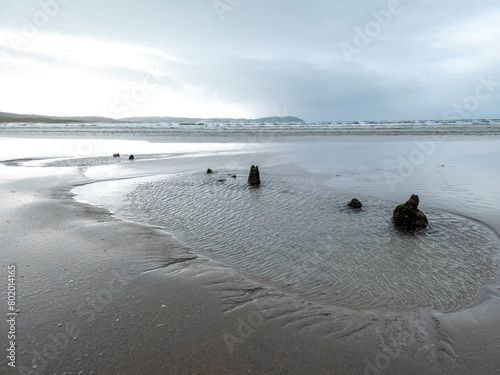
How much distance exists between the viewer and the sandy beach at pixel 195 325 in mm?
3193

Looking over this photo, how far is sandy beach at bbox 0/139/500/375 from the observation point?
3.19m

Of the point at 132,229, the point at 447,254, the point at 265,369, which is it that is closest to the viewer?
the point at 265,369

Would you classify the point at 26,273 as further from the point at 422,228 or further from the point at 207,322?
the point at 422,228

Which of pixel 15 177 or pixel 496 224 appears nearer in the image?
pixel 496 224

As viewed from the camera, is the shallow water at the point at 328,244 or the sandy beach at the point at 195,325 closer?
the sandy beach at the point at 195,325

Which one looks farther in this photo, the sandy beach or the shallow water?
the shallow water

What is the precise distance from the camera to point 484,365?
3.24 meters

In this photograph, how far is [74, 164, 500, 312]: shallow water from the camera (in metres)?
4.75

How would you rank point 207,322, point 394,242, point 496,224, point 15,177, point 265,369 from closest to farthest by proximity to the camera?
1. point 265,369
2. point 207,322
3. point 394,242
4. point 496,224
5. point 15,177

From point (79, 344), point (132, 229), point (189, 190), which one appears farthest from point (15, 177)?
point (79, 344)

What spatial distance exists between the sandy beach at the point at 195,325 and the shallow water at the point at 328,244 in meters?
0.35

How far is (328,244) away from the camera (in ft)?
21.1

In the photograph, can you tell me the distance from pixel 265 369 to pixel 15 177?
570 inches

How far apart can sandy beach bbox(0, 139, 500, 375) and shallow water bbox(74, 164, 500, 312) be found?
1.16 ft
